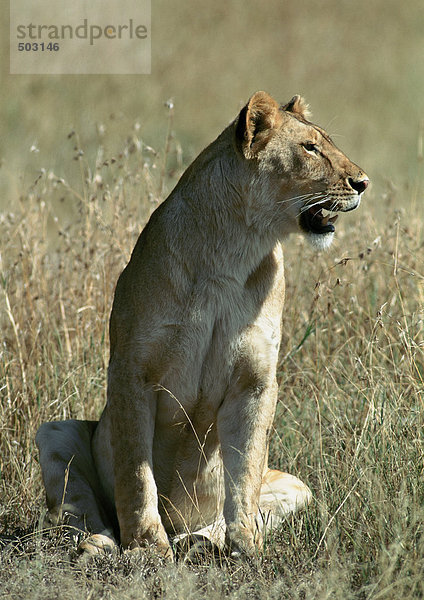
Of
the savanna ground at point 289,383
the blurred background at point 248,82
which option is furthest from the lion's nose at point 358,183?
the blurred background at point 248,82

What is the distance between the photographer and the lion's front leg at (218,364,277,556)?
4074 millimetres

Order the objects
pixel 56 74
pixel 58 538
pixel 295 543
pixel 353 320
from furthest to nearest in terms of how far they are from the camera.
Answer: pixel 56 74 → pixel 353 320 → pixel 58 538 → pixel 295 543

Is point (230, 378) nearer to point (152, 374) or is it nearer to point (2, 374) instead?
point (152, 374)

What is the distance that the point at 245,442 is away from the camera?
161 inches

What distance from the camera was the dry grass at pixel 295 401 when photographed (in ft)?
11.7

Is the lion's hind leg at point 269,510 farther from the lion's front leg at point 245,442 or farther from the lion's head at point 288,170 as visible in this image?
the lion's head at point 288,170

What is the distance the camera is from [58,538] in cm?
420

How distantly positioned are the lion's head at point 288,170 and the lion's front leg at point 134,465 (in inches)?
36.9

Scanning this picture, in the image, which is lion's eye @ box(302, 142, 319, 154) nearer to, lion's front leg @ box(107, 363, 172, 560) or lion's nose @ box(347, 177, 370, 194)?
lion's nose @ box(347, 177, 370, 194)

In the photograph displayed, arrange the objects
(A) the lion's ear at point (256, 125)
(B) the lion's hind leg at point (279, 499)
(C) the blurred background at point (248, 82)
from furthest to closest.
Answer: (C) the blurred background at point (248, 82) < (B) the lion's hind leg at point (279, 499) < (A) the lion's ear at point (256, 125)

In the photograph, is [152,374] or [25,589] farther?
[152,374]

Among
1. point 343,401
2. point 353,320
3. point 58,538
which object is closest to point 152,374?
point 58,538

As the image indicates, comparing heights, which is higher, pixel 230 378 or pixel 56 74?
pixel 56 74

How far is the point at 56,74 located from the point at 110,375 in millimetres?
12773
